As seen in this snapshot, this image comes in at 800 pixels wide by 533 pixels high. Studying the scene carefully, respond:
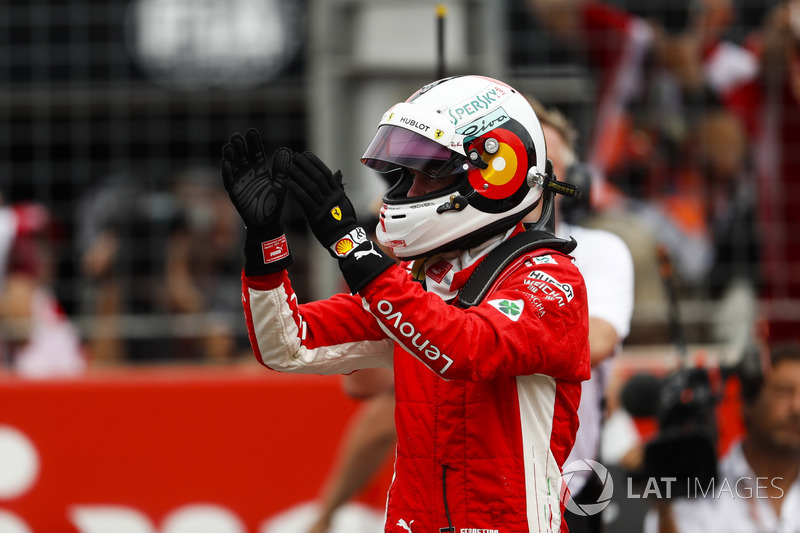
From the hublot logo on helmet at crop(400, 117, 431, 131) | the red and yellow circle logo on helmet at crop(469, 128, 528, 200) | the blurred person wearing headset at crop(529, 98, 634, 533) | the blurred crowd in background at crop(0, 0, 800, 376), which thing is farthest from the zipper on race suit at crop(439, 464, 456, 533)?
the blurred crowd in background at crop(0, 0, 800, 376)

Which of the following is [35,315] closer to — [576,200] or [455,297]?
[576,200]

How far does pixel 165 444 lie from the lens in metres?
5.81

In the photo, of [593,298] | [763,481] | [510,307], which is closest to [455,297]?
[510,307]

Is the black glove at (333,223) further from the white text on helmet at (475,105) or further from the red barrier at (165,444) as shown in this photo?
the red barrier at (165,444)

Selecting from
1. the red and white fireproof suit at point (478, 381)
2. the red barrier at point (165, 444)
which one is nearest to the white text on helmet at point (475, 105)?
the red and white fireproof suit at point (478, 381)

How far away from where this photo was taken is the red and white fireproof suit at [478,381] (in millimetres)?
2633

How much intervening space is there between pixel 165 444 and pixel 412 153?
133 inches

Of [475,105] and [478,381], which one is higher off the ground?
[475,105]

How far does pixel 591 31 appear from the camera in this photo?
19.6ft

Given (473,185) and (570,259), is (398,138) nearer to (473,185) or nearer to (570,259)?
(473,185)

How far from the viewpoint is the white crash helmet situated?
2838 millimetres

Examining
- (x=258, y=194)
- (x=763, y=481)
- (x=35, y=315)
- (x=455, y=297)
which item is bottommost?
(x=763, y=481)

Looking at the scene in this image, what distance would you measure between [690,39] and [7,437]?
387 cm

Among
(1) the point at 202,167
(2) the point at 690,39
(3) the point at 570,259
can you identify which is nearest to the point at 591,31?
(2) the point at 690,39
